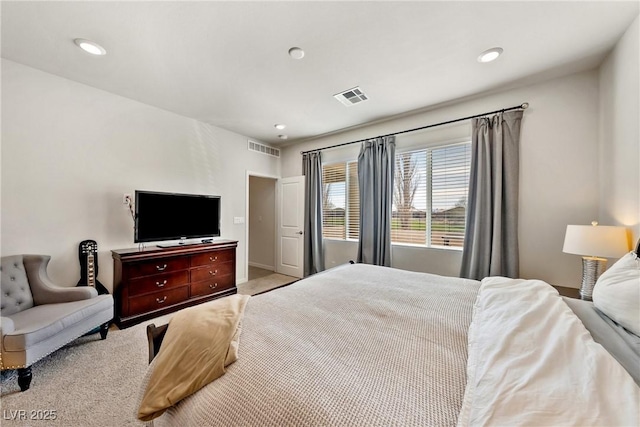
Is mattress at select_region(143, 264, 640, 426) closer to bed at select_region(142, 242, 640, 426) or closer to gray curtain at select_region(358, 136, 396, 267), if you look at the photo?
bed at select_region(142, 242, 640, 426)

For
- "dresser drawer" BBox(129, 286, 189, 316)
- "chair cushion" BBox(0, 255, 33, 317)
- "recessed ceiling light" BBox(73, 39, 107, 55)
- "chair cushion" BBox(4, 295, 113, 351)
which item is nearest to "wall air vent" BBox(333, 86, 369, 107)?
"recessed ceiling light" BBox(73, 39, 107, 55)

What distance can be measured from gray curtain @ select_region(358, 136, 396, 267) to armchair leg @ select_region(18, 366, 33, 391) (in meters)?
3.49

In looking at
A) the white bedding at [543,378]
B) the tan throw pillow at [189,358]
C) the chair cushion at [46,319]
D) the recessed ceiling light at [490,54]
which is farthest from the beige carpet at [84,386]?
the recessed ceiling light at [490,54]

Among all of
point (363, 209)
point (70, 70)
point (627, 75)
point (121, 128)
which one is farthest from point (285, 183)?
point (627, 75)

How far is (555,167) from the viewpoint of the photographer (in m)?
2.60

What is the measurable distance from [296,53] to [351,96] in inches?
41.2

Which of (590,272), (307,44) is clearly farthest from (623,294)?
(307,44)

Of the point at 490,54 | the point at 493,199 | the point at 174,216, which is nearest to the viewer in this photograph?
the point at 490,54

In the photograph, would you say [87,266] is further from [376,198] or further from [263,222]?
[376,198]

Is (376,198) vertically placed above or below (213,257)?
above

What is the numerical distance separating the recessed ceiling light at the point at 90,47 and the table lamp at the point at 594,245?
14.3ft

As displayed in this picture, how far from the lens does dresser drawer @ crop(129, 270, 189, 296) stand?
2.72 metres

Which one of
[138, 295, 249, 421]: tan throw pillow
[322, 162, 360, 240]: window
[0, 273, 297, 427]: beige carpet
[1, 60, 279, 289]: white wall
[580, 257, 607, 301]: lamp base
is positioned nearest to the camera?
[138, 295, 249, 421]: tan throw pillow

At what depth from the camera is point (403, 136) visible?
364 cm
